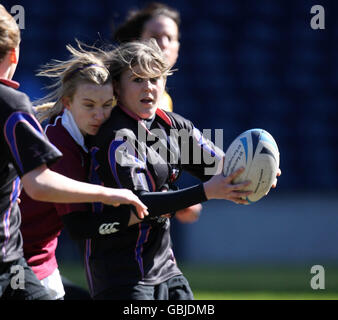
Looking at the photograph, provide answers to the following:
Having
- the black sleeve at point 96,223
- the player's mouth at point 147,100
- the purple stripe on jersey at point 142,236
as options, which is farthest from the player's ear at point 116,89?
the black sleeve at point 96,223

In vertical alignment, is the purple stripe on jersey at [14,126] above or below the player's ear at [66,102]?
below

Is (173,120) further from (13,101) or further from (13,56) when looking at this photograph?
(13,101)

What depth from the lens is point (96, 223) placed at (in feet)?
11.2

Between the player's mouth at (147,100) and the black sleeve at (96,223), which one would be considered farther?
the player's mouth at (147,100)

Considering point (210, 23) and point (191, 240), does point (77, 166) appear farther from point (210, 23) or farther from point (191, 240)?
point (210, 23)

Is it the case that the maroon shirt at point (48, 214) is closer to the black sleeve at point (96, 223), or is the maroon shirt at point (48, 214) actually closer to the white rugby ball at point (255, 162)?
the black sleeve at point (96, 223)

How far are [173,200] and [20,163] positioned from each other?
80 cm

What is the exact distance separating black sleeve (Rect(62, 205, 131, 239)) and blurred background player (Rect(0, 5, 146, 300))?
432 millimetres

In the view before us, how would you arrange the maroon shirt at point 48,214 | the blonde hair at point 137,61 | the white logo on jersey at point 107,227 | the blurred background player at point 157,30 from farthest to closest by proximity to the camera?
1. the blurred background player at point 157,30
2. the blonde hair at point 137,61
3. the maroon shirt at point 48,214
4. the white logo on jersey at point 107,227

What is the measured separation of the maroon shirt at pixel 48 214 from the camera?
138 inches

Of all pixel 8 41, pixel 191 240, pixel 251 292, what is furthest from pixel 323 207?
pixel 8 41

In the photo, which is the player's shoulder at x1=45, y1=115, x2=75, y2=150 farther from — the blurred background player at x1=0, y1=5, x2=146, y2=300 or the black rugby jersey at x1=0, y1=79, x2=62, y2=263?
the black rugby jersey at x1=0, y1=79, x2=62, y2=263

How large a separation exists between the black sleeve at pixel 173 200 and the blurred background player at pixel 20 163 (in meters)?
0.36

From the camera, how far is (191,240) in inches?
387
